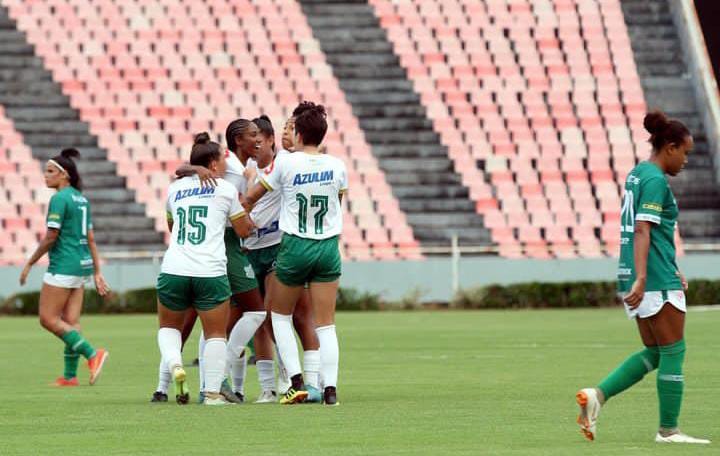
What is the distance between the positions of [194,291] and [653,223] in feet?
12.2

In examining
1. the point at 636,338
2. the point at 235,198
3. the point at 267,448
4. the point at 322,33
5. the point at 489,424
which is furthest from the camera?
the point at 322,33

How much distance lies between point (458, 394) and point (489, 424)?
7.67 feet

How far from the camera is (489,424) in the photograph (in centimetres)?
948

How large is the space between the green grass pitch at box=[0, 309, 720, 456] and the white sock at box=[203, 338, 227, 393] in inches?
10.6

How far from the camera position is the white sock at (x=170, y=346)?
36.2ft

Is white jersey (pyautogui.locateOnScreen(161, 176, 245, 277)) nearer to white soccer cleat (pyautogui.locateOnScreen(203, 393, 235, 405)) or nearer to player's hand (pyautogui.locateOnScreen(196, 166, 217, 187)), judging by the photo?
player's hand (pyautogui.locateOnScreen(196, 166, 217, 187))

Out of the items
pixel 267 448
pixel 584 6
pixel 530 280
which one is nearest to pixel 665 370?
pixel 267 448

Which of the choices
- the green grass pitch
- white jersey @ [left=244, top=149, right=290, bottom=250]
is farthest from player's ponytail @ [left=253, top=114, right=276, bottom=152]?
the green grass pitch

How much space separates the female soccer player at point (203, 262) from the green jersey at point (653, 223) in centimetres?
327

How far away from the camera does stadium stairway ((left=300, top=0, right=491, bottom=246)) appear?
34.8 meters

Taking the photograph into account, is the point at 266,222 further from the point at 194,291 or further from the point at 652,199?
the point at 652,199

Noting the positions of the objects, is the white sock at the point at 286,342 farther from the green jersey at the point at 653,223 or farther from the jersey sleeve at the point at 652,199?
the jersey sleeve at the point at 652,199

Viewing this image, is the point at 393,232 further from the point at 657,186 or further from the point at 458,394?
the point at 657,186

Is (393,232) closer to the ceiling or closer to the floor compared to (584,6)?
closer to the floor
